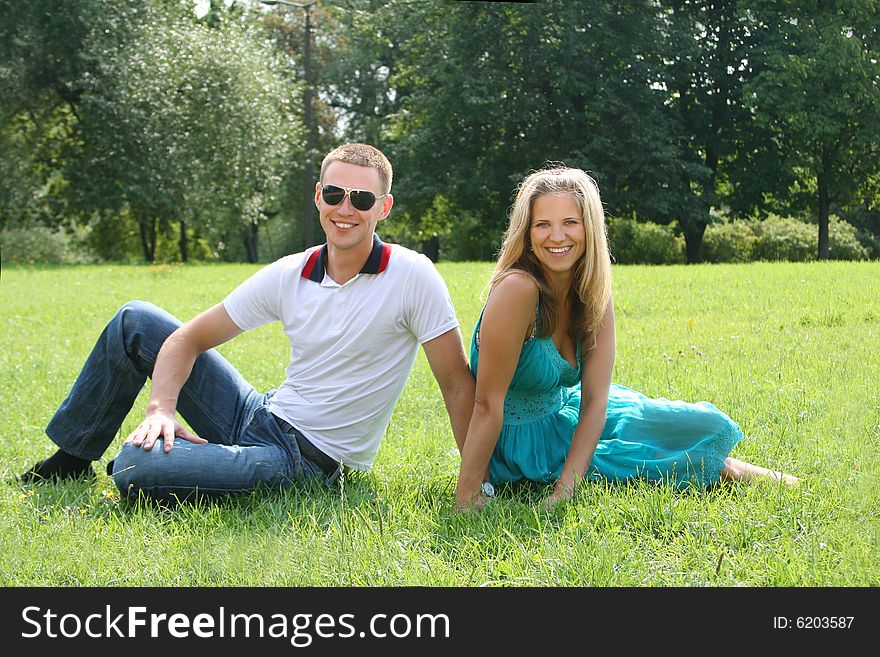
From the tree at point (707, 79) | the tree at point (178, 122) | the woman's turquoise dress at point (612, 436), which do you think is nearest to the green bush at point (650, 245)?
the tree at point (707, 79)

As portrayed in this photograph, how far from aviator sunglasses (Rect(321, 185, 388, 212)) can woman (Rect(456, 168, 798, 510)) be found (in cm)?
59

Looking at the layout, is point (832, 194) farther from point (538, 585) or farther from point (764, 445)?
point (538, 585)

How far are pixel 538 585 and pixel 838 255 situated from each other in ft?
30.0

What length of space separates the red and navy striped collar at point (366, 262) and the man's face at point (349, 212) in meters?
0.04

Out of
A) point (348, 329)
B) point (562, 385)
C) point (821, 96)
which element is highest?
point (821, 96)

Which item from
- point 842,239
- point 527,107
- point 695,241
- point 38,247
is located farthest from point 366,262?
point 38,247

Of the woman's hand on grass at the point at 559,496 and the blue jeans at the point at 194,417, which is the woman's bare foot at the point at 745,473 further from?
the blue jeans at the point at 194,417

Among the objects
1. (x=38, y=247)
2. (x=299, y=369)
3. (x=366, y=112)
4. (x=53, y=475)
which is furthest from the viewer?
(x=366, y=112)

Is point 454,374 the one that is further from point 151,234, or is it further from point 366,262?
point 151,234

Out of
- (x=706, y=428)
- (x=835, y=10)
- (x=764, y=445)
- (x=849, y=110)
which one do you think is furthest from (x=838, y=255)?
(x=706, y=428)

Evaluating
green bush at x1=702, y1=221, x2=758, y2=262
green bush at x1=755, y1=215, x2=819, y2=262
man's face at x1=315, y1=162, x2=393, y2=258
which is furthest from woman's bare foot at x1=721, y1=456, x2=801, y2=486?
green bush at x1=702, y1=221, x2=758, y2=262

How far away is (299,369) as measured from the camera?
3.95 meters

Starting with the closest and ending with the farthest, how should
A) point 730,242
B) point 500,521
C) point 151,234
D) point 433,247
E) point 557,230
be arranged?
point 500,521 → point 557,230 → point 730,242 → point 151,234 → point 433,247

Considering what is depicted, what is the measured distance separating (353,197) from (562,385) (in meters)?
1.21
